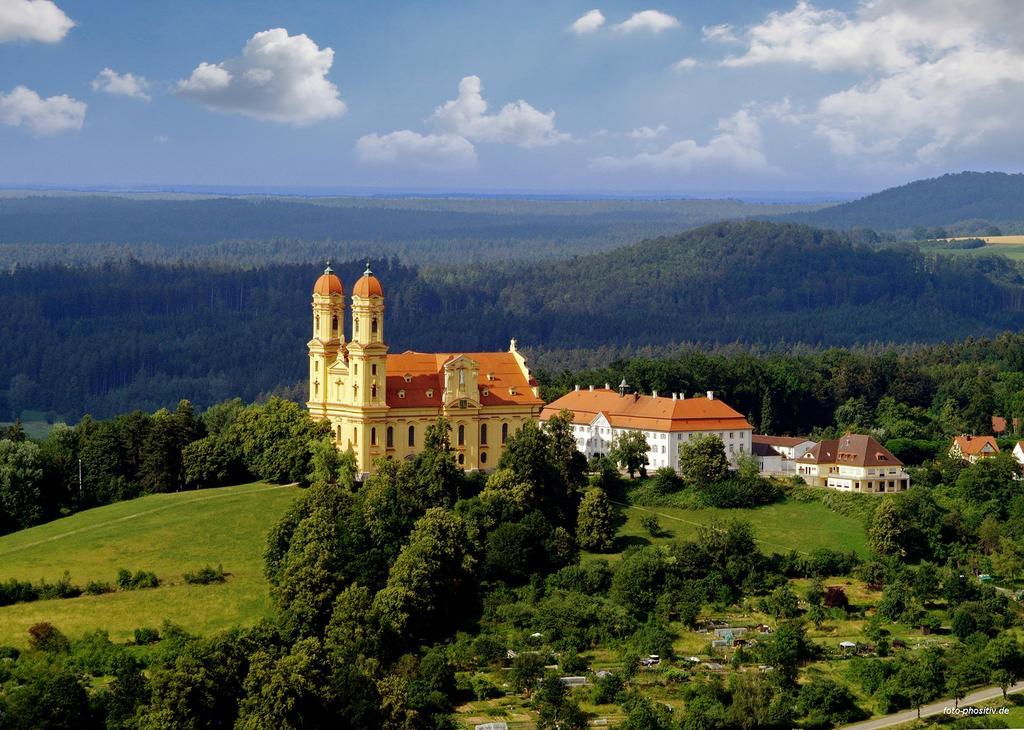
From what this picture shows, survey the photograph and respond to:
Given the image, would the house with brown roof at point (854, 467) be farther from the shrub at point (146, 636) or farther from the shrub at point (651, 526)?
the shrub at point (146, 636)

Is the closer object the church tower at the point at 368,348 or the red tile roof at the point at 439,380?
the church tower at the point at 368,348

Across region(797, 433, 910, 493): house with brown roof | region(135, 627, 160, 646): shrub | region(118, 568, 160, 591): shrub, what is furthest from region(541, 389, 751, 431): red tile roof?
region(135, 627, 160, 646): shrub

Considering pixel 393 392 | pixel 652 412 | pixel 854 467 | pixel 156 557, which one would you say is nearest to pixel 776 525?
pixel 854 467

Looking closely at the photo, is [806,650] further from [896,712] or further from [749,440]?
[749,440]

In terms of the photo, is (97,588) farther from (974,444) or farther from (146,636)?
(974,444)

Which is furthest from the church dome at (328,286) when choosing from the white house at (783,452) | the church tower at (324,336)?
the white house at (783,452)

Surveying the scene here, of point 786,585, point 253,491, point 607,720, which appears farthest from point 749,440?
point 607,720
